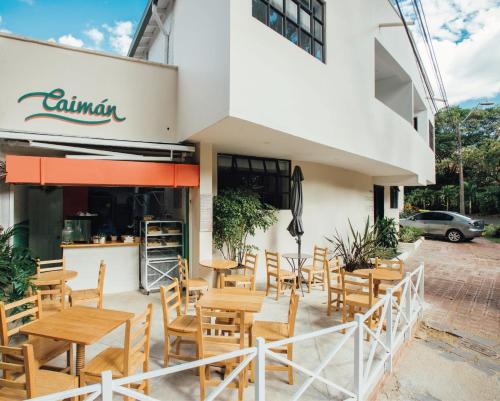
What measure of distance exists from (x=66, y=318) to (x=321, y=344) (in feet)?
10.2

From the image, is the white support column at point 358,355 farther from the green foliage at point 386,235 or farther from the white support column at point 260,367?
the green foliage at point 386,235

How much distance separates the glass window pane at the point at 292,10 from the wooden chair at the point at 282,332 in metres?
4.96

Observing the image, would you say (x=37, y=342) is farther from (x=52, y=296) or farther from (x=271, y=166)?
(x=271, y=166)

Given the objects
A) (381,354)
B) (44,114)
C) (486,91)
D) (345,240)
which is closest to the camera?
(381,354)

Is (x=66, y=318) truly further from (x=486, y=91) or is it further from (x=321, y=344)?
(x=486, y=91)

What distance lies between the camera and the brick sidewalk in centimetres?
559

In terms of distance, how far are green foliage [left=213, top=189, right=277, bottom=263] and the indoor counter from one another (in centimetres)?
184

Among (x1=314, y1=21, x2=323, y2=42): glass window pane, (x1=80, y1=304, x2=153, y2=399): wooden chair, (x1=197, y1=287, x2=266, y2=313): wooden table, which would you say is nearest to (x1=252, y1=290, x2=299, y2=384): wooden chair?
(x1=197, y1=287, x2=266, y2=313): wooden table

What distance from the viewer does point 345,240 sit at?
1098 cm

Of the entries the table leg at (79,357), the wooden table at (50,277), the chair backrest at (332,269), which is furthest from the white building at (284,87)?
the table leg at (79,357)

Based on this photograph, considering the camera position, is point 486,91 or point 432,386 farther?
point 486,91

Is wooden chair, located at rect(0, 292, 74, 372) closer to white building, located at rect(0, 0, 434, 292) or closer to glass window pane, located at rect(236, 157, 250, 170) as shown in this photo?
white building, located at rect(0, 0, 434, 292)

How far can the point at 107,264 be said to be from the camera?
638 centimetres

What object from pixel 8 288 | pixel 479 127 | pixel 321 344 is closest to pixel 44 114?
pixel 8 288
